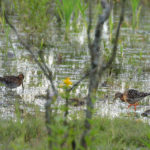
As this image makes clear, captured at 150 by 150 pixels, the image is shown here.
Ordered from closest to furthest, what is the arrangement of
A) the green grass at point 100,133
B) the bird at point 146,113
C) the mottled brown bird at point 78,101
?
the green grass at point 100,133, the bird at point 146,113, the mottled brown bird at point 78,101

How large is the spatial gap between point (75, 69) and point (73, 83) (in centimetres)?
103

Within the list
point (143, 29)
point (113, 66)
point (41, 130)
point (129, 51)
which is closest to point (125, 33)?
point (143, 29)

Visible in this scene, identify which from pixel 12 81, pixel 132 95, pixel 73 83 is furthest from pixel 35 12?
pixel 132 95

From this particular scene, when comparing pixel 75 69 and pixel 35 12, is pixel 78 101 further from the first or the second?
pixel 35 12

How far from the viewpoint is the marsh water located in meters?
6.25

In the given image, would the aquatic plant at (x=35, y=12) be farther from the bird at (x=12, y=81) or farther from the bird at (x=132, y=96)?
the bird at (x=132, y=96)

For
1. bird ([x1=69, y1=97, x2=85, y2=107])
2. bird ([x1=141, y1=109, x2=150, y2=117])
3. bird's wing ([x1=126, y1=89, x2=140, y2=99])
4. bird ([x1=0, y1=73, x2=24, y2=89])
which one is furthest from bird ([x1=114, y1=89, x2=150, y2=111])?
bird ([x1=0, y1=73, x2=24, y2=89])

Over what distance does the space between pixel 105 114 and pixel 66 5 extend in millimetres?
2100

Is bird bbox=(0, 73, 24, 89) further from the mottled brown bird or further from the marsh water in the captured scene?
the mottled brown bird

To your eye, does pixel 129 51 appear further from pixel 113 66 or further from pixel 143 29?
pixel 143 29

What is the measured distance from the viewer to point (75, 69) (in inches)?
322

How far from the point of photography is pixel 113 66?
850 cm

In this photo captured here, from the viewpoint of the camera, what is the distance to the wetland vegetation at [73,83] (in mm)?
3197

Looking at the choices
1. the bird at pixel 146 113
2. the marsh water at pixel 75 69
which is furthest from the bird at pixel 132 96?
the bird at pixel 146 113
